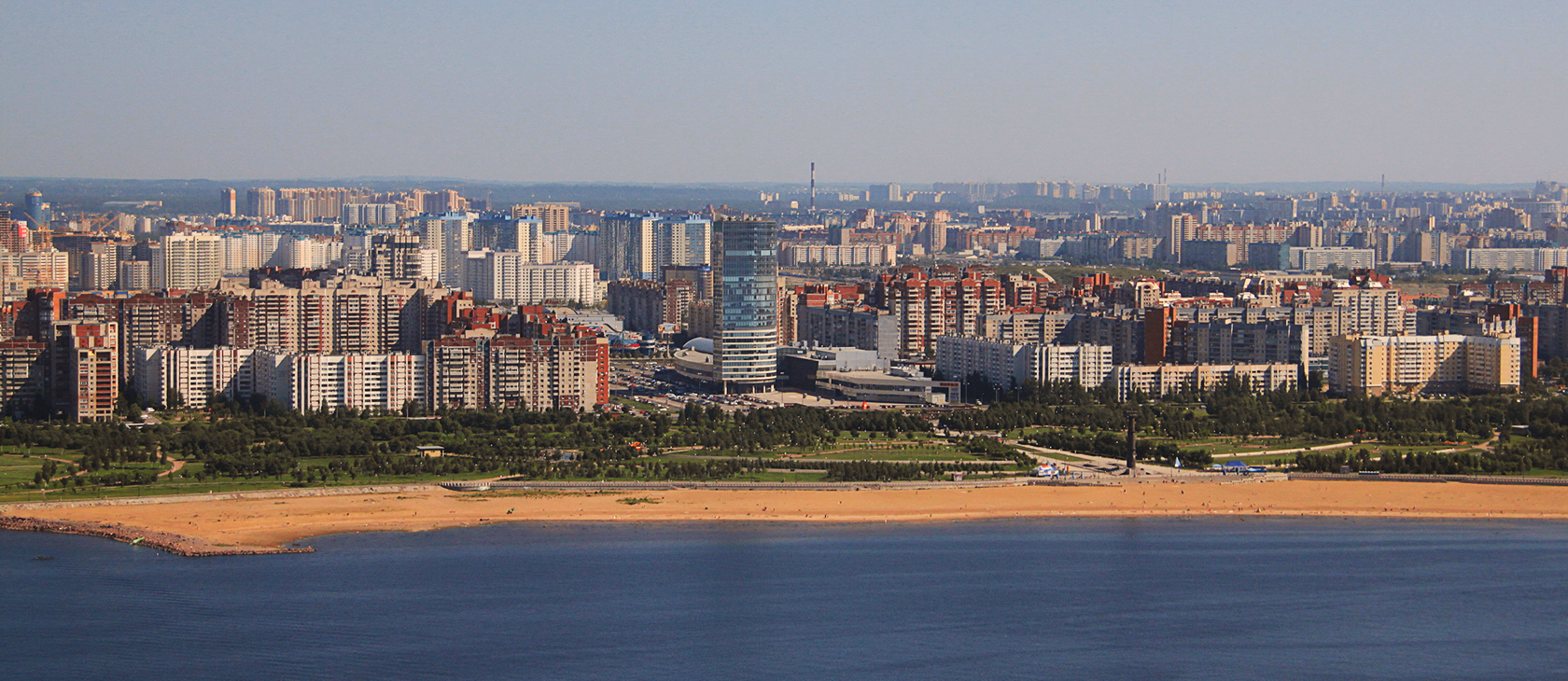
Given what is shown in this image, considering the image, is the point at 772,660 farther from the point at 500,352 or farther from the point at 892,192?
the point at 892,192

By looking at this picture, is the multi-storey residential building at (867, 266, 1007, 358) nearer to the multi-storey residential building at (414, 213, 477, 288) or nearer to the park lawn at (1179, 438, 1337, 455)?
the park lawn at (1179, 438, 1337, 455)

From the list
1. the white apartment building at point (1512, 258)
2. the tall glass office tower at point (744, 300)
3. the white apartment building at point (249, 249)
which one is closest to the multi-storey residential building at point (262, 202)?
the white apartment building at point (249, 249)

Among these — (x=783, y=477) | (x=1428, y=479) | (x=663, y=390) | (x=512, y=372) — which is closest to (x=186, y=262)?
(x=663, y=390)

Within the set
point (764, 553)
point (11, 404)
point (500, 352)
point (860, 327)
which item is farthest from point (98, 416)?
point (860, 327)

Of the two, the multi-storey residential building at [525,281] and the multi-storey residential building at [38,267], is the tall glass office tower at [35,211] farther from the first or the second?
the multi-storey residential building at [525,281]

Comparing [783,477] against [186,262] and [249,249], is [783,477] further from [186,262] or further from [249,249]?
[249,249]

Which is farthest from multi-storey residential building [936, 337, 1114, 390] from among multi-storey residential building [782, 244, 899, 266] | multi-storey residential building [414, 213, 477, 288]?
multi-storey residential building [782, 244, 899, 266]
